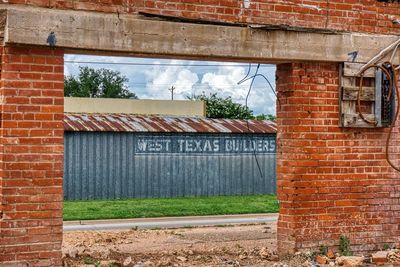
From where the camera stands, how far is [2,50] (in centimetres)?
838

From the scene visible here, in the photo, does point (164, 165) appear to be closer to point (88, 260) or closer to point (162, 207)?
point (162, 207)

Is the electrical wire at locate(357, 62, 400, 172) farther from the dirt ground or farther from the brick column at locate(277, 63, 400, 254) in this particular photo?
the dirt ground

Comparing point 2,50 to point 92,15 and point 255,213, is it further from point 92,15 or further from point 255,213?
point 255,213

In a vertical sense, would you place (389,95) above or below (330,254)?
above

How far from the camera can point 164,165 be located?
961 inches

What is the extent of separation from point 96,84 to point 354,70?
2548 inches

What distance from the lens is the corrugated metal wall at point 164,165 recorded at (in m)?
23.2

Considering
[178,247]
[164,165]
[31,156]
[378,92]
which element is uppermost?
[378,92]

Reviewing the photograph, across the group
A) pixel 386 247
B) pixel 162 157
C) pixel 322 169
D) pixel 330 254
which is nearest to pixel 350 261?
pixel 330 254

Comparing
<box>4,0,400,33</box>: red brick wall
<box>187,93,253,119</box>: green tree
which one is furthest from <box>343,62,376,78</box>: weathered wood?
<box>187,93,253,119</box>: green tree

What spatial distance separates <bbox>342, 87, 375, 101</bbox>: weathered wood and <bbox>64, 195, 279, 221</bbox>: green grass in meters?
10.1

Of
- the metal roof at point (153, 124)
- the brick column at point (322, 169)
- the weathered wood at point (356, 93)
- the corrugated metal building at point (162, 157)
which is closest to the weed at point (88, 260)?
the brick column at point (322, 169)

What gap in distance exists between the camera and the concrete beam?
27.6 ft

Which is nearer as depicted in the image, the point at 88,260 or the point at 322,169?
the point at 88,260
